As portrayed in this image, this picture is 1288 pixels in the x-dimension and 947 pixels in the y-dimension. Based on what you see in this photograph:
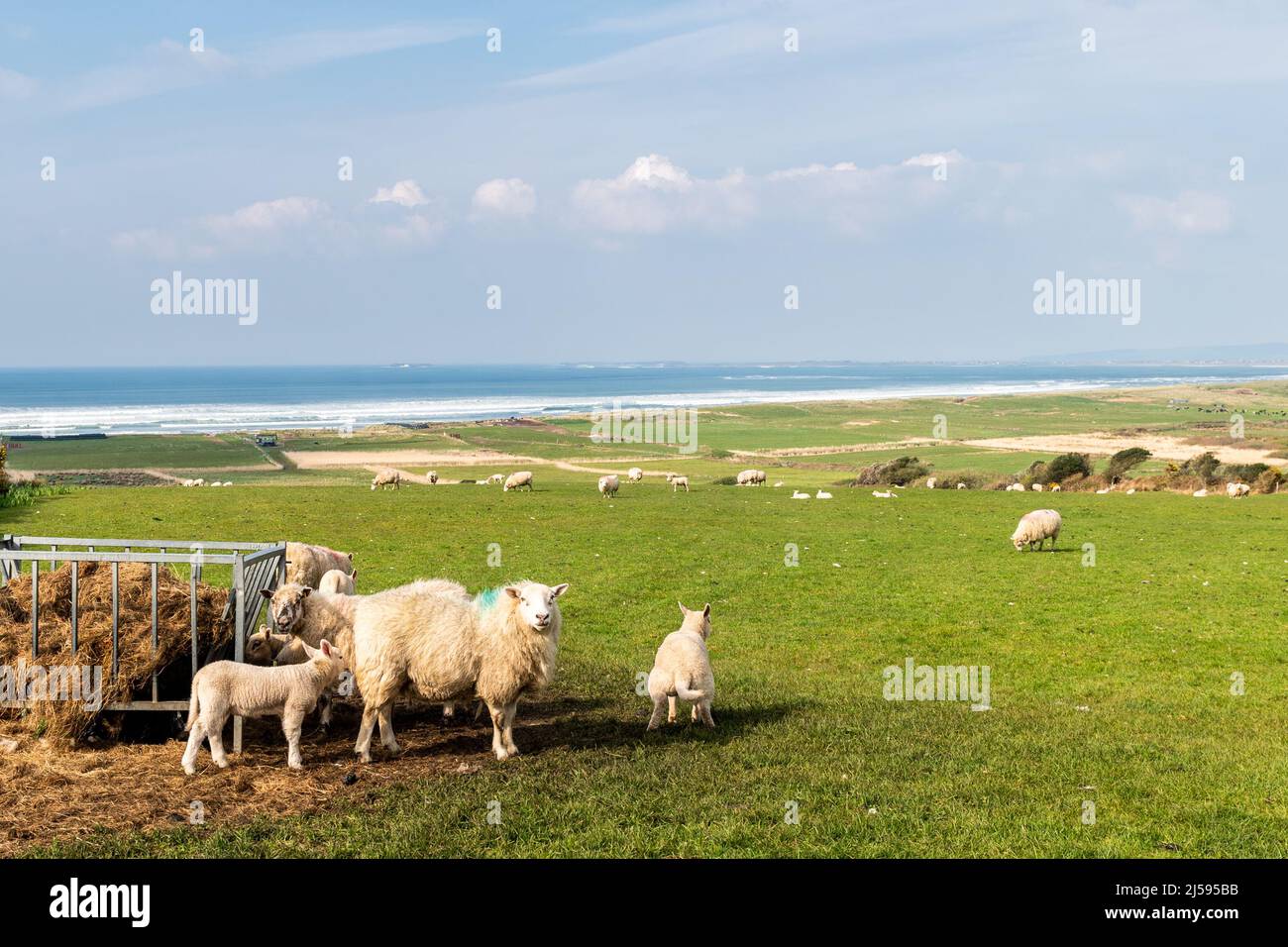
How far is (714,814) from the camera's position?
905cm

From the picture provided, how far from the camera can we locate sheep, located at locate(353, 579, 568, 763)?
10742 millimetres

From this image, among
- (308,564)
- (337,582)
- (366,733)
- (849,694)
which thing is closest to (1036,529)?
(849,694)

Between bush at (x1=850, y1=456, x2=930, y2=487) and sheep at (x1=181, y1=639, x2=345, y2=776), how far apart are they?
2100 inches

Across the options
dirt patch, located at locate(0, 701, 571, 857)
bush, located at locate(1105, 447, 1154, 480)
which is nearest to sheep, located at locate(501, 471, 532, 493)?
bush, located at locate(1105, 447, 1154, 480)

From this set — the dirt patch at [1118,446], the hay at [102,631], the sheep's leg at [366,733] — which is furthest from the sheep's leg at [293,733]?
the dirt patch at [1118,446]

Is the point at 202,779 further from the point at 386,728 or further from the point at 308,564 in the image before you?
the point at 308,564

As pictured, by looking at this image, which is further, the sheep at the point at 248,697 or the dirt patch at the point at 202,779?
the sheep at the point at 248,697

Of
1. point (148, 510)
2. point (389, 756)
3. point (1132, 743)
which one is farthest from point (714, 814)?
point (148, 510)

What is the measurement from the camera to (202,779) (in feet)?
31.9

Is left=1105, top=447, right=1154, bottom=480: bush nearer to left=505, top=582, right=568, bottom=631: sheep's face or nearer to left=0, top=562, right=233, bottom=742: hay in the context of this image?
left=505, top=582, right=568, bottom=631: sheep's face

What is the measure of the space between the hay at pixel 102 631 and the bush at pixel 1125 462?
5596cm

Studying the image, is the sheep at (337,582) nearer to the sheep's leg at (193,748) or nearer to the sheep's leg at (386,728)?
the sheep's leg at (386,728)

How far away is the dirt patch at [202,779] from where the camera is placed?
8680mm

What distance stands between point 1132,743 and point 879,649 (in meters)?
6.20
